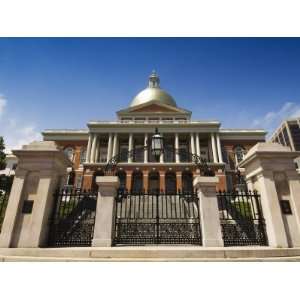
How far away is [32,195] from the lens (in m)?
6.44

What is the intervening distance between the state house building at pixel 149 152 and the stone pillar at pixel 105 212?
28265 millimetres

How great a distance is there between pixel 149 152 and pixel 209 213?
1301 inches

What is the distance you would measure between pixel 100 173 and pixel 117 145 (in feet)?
21.8

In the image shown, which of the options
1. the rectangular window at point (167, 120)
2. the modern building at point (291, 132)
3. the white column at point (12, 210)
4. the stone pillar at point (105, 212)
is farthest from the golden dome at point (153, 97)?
the modern building at point (291, 132)

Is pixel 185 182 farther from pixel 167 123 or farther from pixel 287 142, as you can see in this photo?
pixel 287 142

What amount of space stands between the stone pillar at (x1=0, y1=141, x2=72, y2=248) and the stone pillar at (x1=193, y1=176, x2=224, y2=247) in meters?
4.91

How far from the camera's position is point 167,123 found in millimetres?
39188

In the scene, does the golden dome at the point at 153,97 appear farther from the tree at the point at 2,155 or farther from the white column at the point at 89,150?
the tree at the point at 2,155

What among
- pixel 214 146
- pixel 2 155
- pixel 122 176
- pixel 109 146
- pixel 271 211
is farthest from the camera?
pixel 109 146

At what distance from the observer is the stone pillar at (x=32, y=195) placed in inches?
234

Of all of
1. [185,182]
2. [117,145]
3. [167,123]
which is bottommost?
[185,182]

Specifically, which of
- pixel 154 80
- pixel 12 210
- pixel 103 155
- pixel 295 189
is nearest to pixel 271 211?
pixel 295 189

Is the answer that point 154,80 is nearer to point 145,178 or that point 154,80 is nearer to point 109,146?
point 109,146
